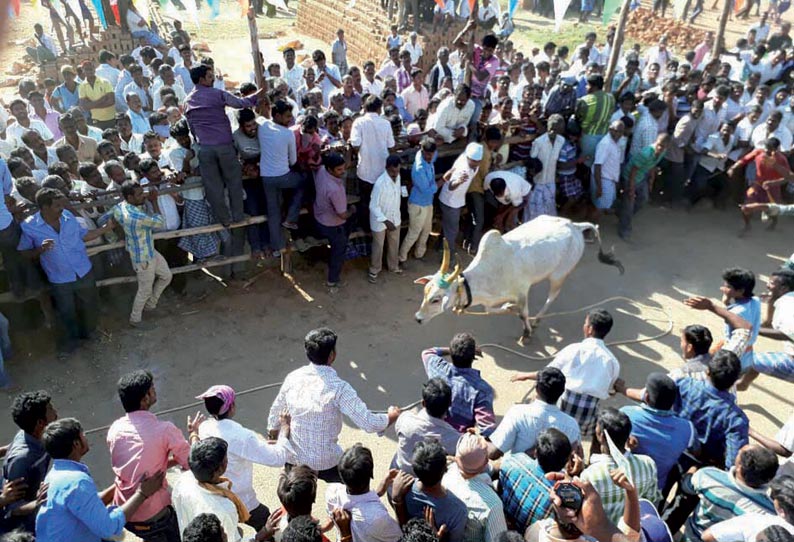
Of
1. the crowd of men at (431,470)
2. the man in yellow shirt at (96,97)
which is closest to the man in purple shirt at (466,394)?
the crowd of men at (431,470)

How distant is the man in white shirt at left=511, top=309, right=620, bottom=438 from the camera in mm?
5125

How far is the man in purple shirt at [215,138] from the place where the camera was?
6.74m

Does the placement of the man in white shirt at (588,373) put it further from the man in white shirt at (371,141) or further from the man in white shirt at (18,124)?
the man in white shirt at (18,124)

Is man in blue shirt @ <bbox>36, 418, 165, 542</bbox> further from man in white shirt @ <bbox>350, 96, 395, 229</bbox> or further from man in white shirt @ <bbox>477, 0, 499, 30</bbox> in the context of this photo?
man in white shirt @ <bbox>477, 0, 499, 30</bbox>

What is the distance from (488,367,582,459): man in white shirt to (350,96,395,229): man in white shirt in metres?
4.23

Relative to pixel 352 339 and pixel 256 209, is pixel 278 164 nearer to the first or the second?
pixel 256 209

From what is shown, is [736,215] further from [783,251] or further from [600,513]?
[600,513]

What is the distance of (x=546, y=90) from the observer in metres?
11.3

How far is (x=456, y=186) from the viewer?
8023 millimetres

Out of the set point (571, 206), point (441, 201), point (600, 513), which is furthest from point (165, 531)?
point (571, 206)

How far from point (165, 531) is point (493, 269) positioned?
4170 mm

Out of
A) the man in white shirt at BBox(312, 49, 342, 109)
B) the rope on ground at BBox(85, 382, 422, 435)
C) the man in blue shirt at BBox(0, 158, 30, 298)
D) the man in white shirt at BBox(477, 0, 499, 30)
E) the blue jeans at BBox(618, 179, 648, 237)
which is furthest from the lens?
the man in white shirt at BBox(477, 0, 499, 30)

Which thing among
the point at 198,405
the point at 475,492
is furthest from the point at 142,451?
the point at 198,405

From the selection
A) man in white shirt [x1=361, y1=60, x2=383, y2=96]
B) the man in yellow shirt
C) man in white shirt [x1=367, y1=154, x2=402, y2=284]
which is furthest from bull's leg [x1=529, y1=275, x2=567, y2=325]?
the man in yellow shirt
